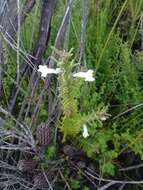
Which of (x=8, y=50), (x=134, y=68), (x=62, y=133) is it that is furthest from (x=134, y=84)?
(x=8, y=50)

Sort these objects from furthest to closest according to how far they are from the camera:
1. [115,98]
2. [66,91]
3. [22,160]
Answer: [115,98], [22,160], [66,91]

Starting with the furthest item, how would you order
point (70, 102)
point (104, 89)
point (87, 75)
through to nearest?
point (104, 89), point (70, 102), point (87, 75)

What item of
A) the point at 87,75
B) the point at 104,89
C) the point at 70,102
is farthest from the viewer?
the point at 104,89

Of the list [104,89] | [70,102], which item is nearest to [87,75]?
[70,102]

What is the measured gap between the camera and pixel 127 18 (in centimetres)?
143

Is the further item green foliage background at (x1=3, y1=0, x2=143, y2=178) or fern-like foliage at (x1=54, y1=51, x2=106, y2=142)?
green foliage background at (x1=3, y1=0, x2=143, y2=178)

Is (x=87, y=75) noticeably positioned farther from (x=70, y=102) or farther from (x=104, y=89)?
(x=104, y=89)

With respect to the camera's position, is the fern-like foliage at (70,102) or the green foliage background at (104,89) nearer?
the fern-like foliage at (70,102)

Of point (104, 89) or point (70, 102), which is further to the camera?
point (104, 89)

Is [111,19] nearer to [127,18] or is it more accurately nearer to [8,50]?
[127,18]

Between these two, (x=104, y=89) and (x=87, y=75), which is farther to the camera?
(x=104, y=89)

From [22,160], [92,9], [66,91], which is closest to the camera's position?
[66,91]

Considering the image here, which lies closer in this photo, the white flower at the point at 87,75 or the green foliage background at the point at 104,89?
the white flower at the point at 87,75

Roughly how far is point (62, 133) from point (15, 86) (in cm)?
19
